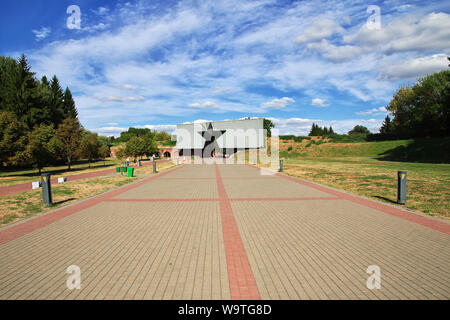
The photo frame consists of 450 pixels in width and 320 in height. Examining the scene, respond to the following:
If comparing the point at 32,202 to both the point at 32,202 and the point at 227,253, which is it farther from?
the point at 227,253

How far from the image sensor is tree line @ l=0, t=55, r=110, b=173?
67.7ft

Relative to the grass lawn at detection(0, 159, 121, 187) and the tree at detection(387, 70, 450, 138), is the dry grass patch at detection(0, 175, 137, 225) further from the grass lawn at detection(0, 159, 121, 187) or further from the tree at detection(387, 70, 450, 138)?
the tree at detection(387, 70, 450, 138)

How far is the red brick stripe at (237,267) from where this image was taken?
3.40 m

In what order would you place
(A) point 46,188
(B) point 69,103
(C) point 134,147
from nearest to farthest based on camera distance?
(A) point 46,188 < (C) point 134,147 < (B) point 69,103

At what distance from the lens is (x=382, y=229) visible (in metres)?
6.15

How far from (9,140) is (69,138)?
10.8 meters

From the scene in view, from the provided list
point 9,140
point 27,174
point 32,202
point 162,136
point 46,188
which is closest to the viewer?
point 46,188

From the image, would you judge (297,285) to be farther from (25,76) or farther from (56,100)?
(56,100)

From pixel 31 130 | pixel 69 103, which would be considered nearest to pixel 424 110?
pixel 31 130

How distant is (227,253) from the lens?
4785 millimetres

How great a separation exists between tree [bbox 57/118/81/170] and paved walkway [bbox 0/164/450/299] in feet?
83.3

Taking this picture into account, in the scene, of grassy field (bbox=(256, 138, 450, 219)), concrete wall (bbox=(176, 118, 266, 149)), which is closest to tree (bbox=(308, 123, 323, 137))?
grassy field (bbox=(256, 138, 450, 219))

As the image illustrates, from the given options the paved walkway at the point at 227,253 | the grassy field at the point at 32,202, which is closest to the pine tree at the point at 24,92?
the grassy field at the point at 32,202

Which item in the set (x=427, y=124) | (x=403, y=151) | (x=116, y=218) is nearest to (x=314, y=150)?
(x=403, y=151)
